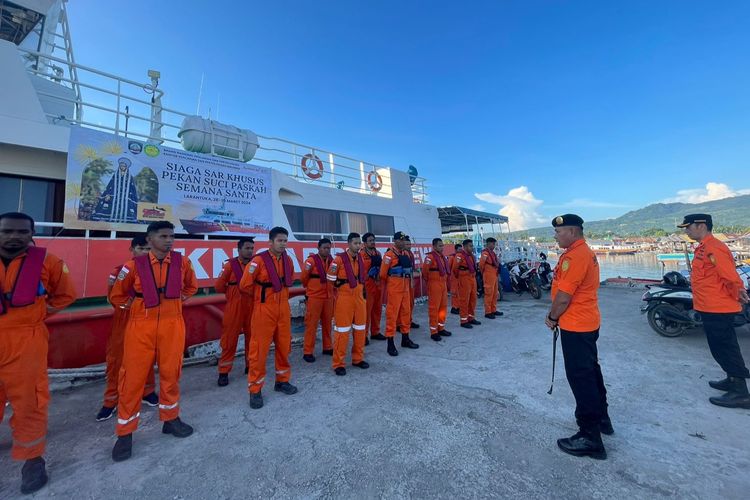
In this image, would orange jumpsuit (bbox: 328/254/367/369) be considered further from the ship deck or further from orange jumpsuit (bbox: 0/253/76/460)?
orange jumpsuit (bbox: 0/253/76/460)

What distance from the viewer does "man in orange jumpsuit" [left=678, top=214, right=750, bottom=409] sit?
2.88m

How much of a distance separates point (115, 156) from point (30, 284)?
3.59m

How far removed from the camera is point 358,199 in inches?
346

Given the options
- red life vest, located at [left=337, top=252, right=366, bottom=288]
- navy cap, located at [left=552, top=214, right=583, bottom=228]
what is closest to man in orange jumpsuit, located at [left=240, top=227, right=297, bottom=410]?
red life vest, located at [left=337, top=252, right=366, bottom=288]

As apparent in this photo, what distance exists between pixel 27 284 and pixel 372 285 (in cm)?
405

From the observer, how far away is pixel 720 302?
3.12 m

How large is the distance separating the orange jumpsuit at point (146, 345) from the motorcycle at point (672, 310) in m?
6.78

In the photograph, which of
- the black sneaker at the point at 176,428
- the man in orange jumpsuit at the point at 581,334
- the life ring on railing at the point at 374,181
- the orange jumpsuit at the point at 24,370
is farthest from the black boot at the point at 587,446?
the life ring on railing at the point at 374,181

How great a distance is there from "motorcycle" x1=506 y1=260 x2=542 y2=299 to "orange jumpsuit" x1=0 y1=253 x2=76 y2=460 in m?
10.2

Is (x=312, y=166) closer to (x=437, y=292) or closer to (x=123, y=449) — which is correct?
(x=437, y=292)

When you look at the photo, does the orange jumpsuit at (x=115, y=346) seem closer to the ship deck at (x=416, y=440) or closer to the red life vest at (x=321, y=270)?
the ship deck at (x=416, y=440)

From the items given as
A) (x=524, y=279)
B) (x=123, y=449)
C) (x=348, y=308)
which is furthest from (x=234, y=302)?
(x=524, y=279)

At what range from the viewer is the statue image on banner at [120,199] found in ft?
15.2

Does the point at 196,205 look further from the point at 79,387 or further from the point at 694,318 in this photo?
the point at 694,318
